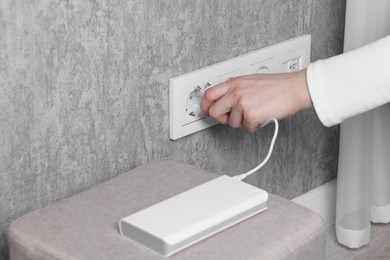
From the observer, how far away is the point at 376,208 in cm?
151

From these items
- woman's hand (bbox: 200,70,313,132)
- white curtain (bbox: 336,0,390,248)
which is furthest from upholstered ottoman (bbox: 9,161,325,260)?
white curtain (bbox: 336,0,390,248)

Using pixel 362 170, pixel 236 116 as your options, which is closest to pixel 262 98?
pixel 236 116

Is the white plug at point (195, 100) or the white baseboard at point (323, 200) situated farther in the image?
the white baseboard at point (323, 200)

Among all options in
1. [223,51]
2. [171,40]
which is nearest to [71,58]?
[171,40]

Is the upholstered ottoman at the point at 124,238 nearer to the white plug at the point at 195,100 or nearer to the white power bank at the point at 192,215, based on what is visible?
the white power bank at the point at 192,215

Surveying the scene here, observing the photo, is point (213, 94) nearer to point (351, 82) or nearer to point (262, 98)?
point (262, 98)

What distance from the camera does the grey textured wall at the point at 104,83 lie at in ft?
3.19

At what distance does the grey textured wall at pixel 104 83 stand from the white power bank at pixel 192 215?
0.19 metres

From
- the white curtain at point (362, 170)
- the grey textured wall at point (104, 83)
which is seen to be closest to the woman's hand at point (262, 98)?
the grey textured wall at point (104, 83)

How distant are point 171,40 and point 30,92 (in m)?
0.24

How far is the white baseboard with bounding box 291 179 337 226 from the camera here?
1489mm

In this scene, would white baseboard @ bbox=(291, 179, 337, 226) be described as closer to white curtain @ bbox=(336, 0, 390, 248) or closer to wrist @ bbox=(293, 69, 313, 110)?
white curtain @ bbox=(336, 0, 390, 248)

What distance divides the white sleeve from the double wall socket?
19 cm

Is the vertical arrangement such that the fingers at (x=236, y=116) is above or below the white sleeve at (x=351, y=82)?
below
